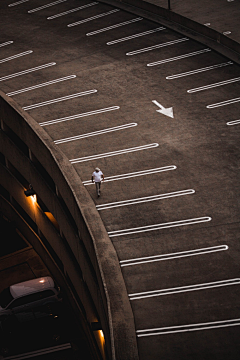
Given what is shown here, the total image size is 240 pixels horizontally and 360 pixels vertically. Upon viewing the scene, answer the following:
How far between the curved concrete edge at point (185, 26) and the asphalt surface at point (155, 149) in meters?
0.63

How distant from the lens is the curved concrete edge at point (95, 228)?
16750mm

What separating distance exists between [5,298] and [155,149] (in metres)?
13.4

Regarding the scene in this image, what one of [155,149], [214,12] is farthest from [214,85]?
[214,12]

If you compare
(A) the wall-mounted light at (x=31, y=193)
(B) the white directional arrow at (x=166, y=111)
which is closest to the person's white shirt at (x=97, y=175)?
(B) the white directional arrow at (x=166, y=111)

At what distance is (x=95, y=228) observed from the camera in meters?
21.1

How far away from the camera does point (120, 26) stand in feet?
124

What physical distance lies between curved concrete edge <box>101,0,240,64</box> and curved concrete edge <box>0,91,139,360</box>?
14.0m

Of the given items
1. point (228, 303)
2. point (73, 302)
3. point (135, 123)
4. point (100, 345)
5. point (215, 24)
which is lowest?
point (73, 302)

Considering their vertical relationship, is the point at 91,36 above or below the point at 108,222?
above

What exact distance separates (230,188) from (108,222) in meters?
5.81

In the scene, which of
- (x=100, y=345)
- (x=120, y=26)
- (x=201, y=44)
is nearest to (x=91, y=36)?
(x=120, y=26)

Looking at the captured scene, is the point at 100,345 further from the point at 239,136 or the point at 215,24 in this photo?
the point at 215,24

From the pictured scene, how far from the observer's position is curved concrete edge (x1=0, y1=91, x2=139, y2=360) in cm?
1675

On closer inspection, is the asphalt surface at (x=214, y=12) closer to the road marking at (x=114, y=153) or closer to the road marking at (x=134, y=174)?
the road marking at (x=114, y=153)
